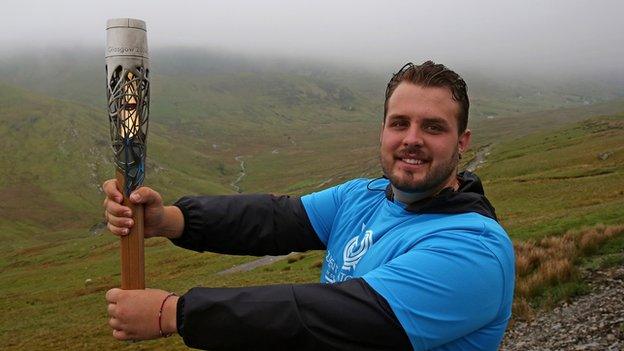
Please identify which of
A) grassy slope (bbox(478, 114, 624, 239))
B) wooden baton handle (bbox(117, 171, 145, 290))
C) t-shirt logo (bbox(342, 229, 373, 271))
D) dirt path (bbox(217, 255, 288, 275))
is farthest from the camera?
dirt path (bbox(217, 255, 288, 275))

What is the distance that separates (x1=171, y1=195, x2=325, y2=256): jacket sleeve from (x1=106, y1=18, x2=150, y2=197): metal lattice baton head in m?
0.86

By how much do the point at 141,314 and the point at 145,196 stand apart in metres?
1.10

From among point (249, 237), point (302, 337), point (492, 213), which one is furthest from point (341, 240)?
point (302, 337)

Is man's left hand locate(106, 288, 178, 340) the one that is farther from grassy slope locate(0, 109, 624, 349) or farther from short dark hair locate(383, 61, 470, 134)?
grassy slope locate(0, 109, 624, 349)

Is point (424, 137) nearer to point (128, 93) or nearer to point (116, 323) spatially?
point (128, 93)

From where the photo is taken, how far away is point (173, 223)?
441 cm

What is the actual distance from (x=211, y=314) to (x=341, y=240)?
1.72 m

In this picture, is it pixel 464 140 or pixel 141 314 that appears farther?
pixel 464 140

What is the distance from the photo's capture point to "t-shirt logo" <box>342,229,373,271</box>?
3811mm

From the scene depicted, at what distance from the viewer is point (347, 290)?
283 cm

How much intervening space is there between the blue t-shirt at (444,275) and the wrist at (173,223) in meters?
1.60

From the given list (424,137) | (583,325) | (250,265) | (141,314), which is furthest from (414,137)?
(250,265)

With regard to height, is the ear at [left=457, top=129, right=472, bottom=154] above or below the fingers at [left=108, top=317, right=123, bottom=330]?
above

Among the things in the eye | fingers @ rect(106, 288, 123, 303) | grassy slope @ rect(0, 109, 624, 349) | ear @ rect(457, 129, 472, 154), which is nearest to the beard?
ear @ rect(457, 129, 472, 154)
